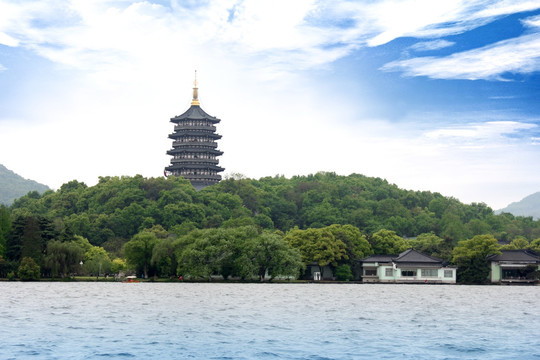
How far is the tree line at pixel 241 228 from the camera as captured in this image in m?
66.2

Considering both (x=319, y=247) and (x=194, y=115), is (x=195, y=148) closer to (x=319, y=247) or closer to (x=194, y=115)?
(x=194, y=115)

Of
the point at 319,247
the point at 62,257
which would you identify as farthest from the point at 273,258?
the point at 62,257

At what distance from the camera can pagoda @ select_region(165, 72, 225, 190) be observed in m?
125

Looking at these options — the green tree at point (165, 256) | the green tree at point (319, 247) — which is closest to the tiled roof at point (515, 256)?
the green tree at point (319, 247)

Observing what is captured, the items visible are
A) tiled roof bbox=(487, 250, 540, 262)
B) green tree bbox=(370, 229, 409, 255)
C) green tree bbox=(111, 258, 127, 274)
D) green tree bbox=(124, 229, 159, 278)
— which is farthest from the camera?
green tree bbox=(370, 229, 409, 255)

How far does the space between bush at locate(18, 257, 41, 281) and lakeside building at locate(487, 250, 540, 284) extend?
148ft

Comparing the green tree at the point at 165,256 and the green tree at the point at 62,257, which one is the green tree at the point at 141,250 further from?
the green tree at the point at 62,257

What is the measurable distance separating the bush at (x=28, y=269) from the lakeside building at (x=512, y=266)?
4517 centimetres

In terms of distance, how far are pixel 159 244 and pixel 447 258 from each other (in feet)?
108

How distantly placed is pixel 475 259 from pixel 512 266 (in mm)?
4117

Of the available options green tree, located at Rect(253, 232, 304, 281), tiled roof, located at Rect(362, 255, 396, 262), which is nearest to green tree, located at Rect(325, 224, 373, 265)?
tiled roof, located at Rect(362, 255, 396, 262)

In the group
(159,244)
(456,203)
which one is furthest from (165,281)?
(456,203)

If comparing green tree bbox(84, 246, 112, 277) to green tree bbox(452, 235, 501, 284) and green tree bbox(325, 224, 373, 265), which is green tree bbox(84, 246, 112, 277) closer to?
green tree bbox(325, 224, 373, 265)

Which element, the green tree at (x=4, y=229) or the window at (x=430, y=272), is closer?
the green tree at (x=4, y=229)
